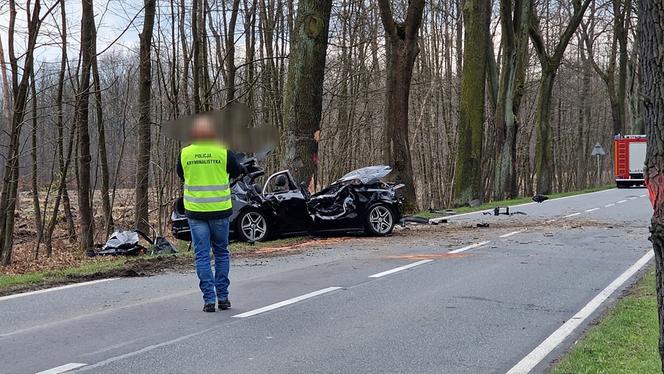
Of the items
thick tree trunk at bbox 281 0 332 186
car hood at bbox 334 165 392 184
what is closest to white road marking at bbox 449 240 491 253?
Result: car hood at bbox 334 165 392 184

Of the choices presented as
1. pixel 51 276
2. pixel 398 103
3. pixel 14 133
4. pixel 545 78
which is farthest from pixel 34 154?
pixel 545 78

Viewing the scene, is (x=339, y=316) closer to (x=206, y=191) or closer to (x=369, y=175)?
(x=206, y=191)

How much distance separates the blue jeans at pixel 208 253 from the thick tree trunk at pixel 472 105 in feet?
62.0

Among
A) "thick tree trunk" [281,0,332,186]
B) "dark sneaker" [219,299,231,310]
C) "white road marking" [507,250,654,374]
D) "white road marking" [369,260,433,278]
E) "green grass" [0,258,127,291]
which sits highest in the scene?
"thick tree trunk" [281,0,332,186]

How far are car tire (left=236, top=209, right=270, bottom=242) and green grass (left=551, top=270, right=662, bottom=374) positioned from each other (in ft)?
24.4

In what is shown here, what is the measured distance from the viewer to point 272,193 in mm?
14430

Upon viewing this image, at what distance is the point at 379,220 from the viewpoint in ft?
49.9

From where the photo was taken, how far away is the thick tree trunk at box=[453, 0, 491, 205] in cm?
2573

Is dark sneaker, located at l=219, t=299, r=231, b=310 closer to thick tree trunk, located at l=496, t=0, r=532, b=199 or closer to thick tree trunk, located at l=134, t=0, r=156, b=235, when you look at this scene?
thick tree trunk, located at l=134, t=0, r=156, b=235

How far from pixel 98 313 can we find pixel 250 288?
82.0 inches

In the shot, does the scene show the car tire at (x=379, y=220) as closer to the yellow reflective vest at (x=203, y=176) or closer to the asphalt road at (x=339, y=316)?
the asphalt road at (x=339, y=316)

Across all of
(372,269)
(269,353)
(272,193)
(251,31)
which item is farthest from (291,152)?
(251,31)

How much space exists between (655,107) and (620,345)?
329 centimetres

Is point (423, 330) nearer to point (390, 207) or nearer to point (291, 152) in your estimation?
point (390, 207)
